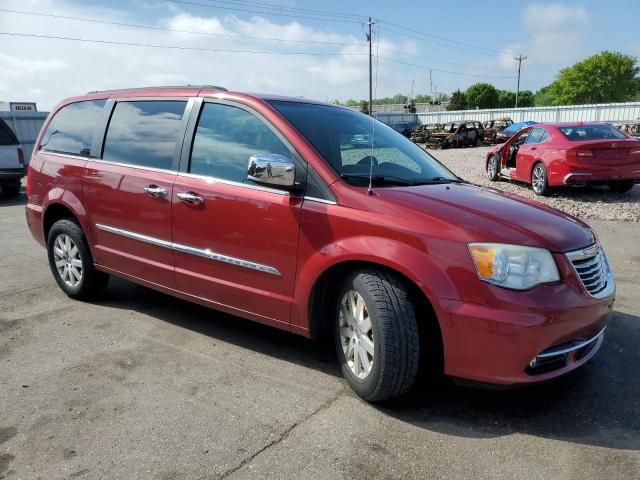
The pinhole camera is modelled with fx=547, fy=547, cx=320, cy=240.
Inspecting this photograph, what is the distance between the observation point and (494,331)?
2.76 metres

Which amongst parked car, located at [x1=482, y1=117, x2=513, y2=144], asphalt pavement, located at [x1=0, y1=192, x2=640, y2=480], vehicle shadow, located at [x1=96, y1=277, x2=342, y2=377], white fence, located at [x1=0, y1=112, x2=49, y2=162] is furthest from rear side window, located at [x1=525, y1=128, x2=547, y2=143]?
parked car, located at [x1=482, y1=117, x2=513, y2=144]

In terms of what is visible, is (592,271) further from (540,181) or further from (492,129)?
(492,129)

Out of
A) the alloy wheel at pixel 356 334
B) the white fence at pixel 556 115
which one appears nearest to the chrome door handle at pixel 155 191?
the alloy wheel at pixel 356 334

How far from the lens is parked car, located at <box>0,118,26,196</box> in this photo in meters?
12.0

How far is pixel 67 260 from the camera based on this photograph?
511 centimetres

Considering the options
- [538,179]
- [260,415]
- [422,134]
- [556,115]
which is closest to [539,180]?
[538,179]

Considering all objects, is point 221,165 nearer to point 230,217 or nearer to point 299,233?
point 230,217

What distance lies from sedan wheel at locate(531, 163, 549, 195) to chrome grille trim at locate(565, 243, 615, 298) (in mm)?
7721

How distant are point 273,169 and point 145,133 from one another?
5.25 feet

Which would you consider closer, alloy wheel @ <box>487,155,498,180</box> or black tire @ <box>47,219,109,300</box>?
black tire @ <box>47,219,109,300</box>

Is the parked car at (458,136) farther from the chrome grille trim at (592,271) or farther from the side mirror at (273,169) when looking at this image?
the side mirror at (273,169)

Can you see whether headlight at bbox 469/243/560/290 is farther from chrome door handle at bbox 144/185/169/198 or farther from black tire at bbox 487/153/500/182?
black tire at bbox 487/153/500/182

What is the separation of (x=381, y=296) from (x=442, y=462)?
2.89 ft

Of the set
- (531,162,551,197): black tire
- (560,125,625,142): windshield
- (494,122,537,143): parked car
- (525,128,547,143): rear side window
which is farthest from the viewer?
(494,122,537,143): parked car
